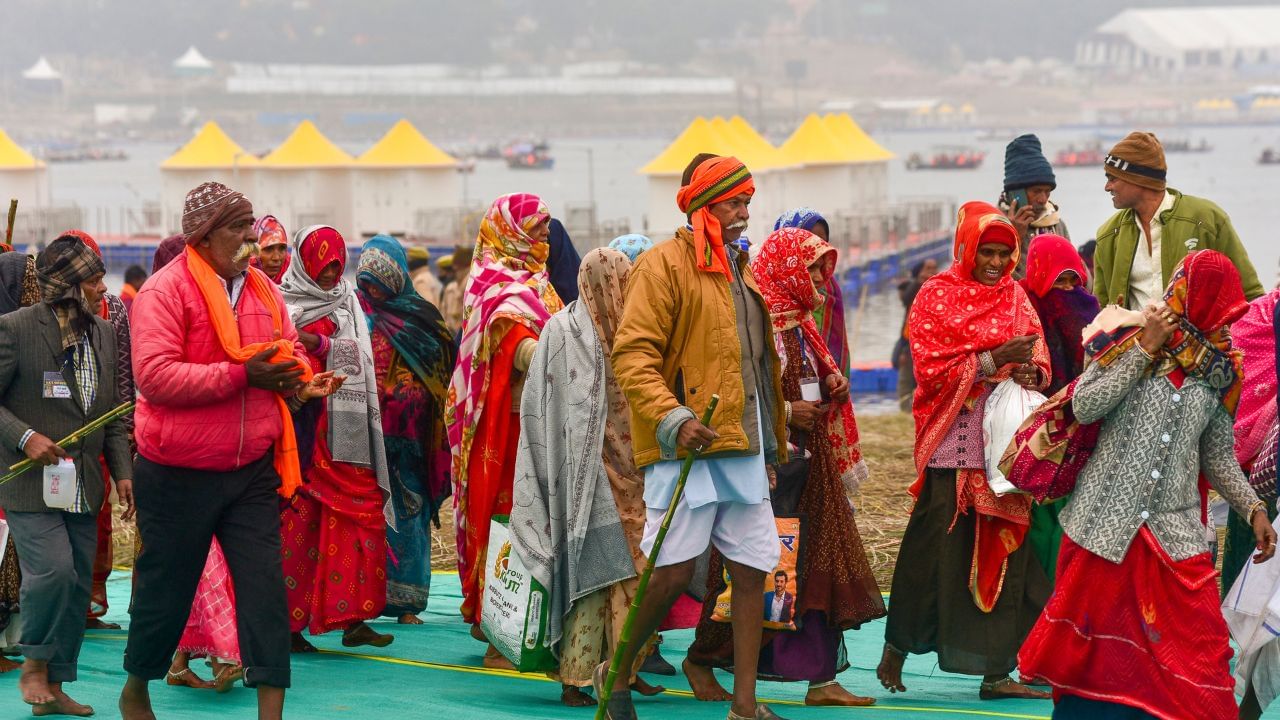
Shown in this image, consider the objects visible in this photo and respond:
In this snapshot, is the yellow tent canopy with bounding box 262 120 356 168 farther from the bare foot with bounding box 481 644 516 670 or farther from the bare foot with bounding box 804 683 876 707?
the bare foot with bounding box 804 683 876 707

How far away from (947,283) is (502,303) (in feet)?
4.72

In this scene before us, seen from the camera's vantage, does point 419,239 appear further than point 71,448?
Yes

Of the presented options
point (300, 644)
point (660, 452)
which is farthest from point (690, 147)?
point (660, 452)

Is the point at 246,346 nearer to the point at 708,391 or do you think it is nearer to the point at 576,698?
the point at 708,391

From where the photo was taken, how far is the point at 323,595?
5809mm

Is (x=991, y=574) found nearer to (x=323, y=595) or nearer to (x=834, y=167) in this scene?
(x=323, y=595)

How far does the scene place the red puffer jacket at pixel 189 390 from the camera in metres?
4.19

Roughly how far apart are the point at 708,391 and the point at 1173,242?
2.15 meters

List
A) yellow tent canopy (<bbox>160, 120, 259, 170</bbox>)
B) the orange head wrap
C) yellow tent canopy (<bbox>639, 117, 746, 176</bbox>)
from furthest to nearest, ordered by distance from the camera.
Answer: yellow tent canopy (<bbox>160, 120, 259, 170</bbox>) → yellow tent canopy (<bbox>639, 117, 746, 176</bbox>) → the orange head wrap

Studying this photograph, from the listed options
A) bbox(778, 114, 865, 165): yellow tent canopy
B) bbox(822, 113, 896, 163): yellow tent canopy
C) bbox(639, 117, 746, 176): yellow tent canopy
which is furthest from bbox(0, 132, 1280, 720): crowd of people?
bbox(822, 113, 896, 163): yellow tent canopy

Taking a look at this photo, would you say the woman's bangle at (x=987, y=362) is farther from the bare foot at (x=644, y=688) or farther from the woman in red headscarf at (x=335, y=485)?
the woman in red headscarf at (x=335, y=485)

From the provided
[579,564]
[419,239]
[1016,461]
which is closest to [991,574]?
[1016,461]

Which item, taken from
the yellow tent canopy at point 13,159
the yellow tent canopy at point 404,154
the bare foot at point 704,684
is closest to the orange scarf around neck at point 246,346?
the bare foot at point 704,684

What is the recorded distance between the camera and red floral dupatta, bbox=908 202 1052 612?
5.07 m
